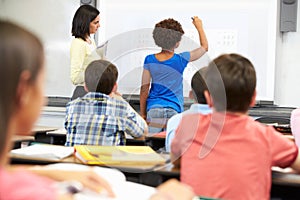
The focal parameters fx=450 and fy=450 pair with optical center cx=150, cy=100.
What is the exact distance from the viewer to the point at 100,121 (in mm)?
2307

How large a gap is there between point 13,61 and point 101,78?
180 cm

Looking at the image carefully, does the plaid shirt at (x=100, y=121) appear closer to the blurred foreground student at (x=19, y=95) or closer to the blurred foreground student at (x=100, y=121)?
the blurred foreground student at (x=100, y=121)

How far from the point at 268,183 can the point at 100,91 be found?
122 centimetres

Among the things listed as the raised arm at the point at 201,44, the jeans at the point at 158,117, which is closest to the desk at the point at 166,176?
the jeans at the point at 158,117

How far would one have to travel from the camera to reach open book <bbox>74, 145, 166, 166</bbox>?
1787 millimetres

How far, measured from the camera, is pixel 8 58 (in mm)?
699

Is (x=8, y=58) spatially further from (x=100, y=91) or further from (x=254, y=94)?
(x=100, y=91)

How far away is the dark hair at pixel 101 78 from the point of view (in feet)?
8.18

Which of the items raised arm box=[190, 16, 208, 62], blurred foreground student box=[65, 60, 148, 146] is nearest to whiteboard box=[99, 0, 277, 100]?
raised arm box=[190, 16, 208, 62]

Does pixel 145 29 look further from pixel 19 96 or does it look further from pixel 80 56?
pixel 19 96

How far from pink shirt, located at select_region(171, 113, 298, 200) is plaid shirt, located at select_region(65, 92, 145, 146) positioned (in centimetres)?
80

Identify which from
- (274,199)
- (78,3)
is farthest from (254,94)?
(78,3)

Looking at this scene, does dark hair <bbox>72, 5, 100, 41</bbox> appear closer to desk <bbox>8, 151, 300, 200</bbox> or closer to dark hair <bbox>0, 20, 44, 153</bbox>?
desk <bbox>8, 151, 300, 200</bbox>

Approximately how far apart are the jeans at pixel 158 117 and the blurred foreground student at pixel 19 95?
2293 millimetres
